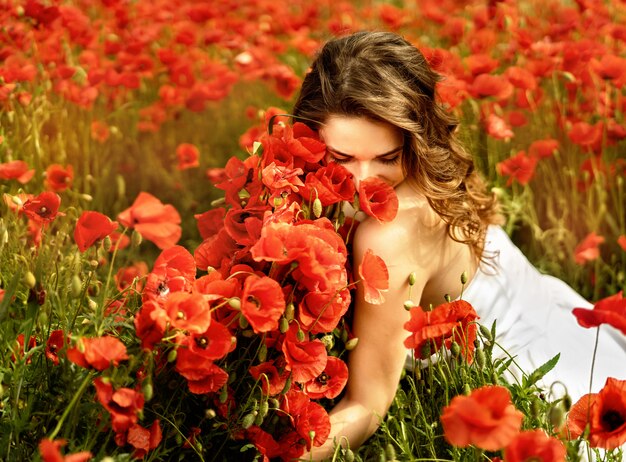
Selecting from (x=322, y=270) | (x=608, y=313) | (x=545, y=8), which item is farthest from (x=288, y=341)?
(x=545, y=8)

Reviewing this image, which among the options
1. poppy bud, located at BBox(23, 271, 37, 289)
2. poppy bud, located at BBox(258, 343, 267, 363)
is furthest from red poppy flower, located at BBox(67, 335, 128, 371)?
poppy bud, located at BBox(258, 343, 267, 363)

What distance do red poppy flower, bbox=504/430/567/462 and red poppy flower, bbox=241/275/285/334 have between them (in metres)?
0.46

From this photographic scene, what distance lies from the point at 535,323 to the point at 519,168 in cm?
65

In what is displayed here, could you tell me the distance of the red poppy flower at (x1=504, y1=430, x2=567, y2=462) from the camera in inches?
44.5

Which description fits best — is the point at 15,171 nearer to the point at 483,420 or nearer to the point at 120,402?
the point at 120,402

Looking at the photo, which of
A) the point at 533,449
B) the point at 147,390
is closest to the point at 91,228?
the point at 147,390

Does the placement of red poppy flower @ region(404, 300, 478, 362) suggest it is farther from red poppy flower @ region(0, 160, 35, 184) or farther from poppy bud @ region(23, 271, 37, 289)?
red poppy flower @ region(0, 160, 35, 184)

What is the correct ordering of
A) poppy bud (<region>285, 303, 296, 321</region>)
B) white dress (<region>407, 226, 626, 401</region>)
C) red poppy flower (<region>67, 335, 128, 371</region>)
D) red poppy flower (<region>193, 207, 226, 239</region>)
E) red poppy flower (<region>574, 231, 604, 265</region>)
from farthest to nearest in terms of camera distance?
red poppy flower (<region>574, 231, 604, 265</region>) < white dress (<region>407, 226, 626, 401</region>) < red poppy flower (<region>193, 207, 226, 239</region>) < poppy bud (<region>285, 303, 296, 321</region>) < red poppy flower (<region>67, 335, 128, 371</region>)

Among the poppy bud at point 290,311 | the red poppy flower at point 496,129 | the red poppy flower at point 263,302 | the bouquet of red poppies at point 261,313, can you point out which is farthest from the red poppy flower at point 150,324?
the red poppy flower at point 496,129

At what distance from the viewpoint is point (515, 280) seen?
242 centimetres

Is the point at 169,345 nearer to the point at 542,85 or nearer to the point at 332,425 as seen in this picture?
the point at 332,425

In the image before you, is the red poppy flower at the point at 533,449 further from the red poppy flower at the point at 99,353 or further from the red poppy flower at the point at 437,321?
the red poppy flower at the point at 99,353

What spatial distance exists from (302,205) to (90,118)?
5.61 ft

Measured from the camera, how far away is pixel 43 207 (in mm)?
1703
